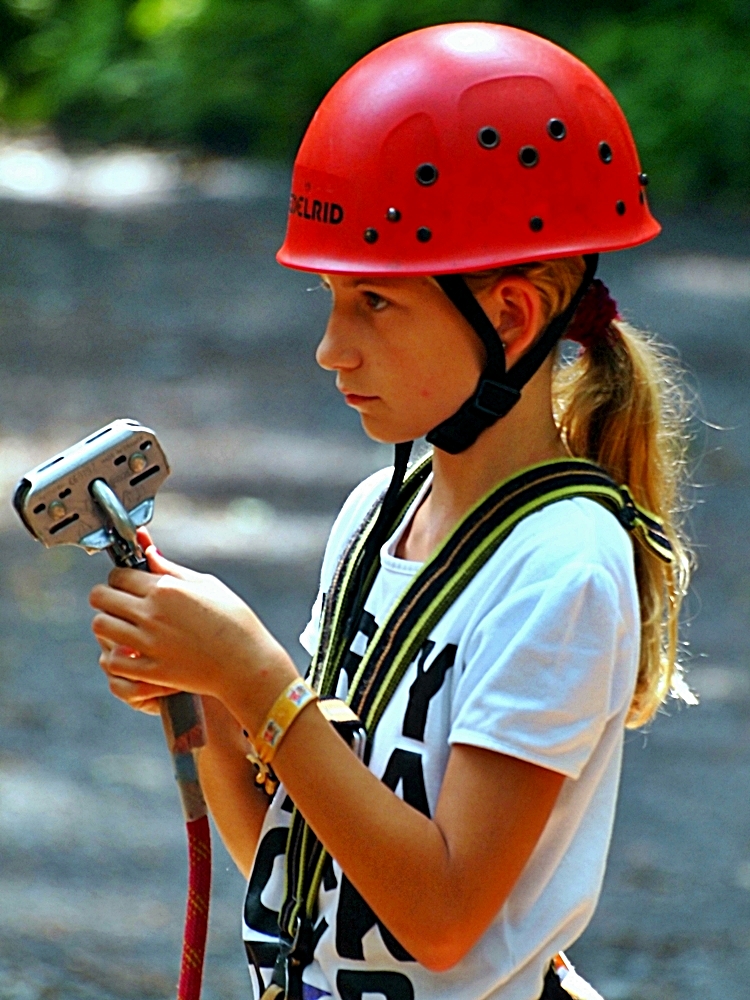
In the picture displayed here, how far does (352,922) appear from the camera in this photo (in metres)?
2.06

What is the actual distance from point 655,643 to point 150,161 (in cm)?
1418

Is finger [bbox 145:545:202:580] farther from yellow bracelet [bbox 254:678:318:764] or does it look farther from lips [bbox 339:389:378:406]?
lips [bbox 339:389:378:406]

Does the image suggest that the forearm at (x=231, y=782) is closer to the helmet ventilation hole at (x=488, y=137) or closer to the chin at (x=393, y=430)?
the chin at (x=393, y=430)

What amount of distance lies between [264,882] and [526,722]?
1.71 feet

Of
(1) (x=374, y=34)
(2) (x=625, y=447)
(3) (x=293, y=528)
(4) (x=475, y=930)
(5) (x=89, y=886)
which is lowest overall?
(5) (x=89, y=886)

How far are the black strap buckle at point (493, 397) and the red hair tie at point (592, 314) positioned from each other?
16cm

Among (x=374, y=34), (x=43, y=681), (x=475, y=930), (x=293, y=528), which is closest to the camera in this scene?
(x=475, y=930)

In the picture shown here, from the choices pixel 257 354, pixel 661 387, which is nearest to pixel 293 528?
pixel 257 354

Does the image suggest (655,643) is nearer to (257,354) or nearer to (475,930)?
(475,930)

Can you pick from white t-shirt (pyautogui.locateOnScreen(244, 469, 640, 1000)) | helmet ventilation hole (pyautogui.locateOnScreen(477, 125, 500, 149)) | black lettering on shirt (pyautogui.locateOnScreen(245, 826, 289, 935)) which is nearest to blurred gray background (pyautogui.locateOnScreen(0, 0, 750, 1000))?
black lettering on shirt (pyautogui.locateOnScreen(245, 826, 289, 935))

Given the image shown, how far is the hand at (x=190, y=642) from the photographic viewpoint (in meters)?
1.93

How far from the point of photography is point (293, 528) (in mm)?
7871

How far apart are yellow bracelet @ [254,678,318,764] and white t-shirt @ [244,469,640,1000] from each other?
152 millimetres

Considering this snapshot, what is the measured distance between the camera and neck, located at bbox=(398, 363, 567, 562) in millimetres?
2156
